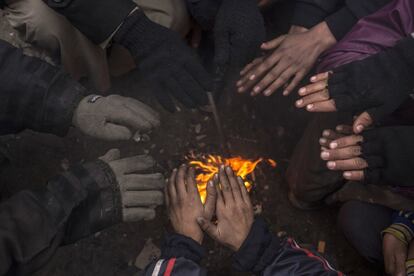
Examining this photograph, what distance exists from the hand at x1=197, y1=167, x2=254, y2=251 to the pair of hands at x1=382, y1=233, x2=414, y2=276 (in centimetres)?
97

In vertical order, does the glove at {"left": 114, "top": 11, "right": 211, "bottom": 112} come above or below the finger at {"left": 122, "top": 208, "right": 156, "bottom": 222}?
above

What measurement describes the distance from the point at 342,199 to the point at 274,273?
4.03 feet

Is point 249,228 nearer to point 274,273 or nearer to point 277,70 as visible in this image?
point 274,273

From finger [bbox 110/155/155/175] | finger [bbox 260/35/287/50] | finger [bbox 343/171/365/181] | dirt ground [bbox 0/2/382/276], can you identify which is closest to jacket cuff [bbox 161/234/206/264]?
finger [bbox 110/155/155/175]

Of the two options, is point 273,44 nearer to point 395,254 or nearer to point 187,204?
point 187,204

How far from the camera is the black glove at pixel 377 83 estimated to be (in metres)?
2.68

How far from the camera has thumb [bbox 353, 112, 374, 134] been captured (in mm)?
2658

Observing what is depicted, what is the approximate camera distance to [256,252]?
255 centimetres

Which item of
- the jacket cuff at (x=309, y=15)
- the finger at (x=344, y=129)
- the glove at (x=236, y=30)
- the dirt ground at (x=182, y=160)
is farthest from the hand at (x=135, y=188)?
the jacket cuff at (x=309, y=15)

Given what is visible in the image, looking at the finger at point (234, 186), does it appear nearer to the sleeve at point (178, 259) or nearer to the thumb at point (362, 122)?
the sleeve at point (178, 259)

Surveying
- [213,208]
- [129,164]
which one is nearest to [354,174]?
[213,208]

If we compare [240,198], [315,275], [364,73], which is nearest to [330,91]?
[364,73]

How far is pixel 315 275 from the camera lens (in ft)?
7.72

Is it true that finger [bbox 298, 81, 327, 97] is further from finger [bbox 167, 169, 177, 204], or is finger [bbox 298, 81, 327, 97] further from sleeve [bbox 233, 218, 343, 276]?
finger [bbox 167, 169, 177, 204]
